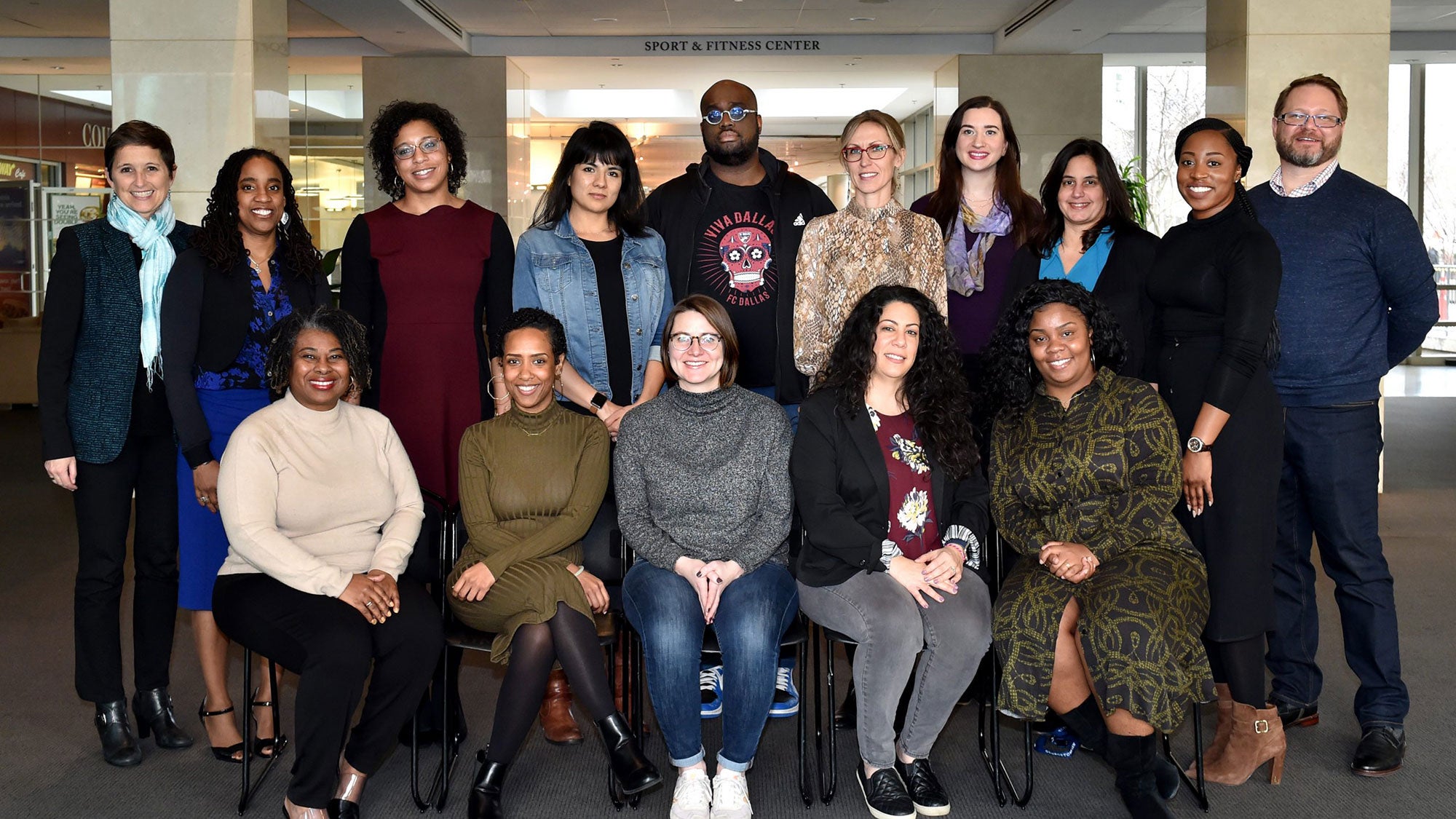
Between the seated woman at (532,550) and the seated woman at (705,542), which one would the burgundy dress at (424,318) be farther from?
the seated woman at (705,542)

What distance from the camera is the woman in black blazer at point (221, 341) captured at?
10.3ft

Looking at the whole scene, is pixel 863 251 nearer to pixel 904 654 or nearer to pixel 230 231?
pixel 904 654

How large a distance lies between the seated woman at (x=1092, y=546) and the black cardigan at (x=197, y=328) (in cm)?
203

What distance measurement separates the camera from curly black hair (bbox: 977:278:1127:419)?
309 cm

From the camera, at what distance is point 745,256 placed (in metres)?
3.64

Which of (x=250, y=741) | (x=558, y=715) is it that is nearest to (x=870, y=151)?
(x=558, y=715)

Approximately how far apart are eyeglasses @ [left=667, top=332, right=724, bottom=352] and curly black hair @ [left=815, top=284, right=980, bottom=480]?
0.35 metres

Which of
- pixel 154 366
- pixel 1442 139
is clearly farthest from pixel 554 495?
pixel 1442 139

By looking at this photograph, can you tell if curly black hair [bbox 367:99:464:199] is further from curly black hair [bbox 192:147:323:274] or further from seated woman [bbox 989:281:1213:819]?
seated woman [bbox 989:281:1213:819]

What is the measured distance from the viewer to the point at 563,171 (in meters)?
3.50

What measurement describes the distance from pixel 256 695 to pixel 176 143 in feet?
15.3

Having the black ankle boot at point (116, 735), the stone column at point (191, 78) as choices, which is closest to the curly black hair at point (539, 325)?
the black ankle boot at point (116, 735)

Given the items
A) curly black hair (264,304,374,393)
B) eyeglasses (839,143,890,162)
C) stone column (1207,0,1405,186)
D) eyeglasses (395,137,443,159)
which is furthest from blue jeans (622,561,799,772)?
stone column (1207,0,1405,186)

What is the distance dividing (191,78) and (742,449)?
5.37m
